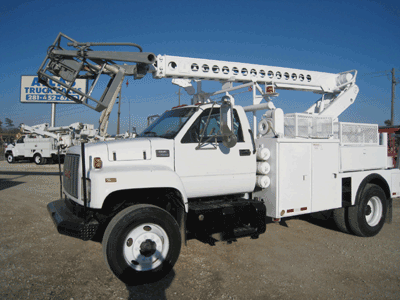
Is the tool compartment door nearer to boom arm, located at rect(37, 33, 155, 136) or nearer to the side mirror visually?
the side mirror

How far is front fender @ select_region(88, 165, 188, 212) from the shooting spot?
12.4 feet

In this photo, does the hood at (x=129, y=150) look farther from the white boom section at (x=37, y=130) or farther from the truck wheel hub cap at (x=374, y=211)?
the white boom section at (x=37, y=130)

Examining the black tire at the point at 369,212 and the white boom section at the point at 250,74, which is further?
the white boom section at the point at 250,74

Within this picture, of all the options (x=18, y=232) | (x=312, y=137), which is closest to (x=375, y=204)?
(x=312, y=137)

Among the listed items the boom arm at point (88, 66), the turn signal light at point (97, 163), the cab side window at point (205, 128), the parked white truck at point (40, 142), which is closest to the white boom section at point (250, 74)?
the boom arm at point (88, 66)

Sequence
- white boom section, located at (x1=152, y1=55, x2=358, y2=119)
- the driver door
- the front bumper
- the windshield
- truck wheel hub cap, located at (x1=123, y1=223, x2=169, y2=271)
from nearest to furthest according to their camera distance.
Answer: the front bumper < truck wheel hub cap, located at (x1=123, y1=223, x2=169, y2=271) < the driver door < the windshield < white boom section, located at (x1=152, y1=55, x2=358, y2=119)

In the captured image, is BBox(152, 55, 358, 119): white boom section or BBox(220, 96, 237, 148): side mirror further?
BBox(152, 55, 358, 119): white boom section

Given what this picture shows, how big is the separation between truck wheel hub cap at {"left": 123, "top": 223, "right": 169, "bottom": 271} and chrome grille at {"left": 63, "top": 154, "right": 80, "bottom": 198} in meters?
1.01

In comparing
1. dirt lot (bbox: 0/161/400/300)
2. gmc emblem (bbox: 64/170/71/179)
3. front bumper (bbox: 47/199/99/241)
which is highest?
gmc emblem (bbox: 64/170/71/179)

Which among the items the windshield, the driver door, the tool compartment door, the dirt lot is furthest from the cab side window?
the dirt lot

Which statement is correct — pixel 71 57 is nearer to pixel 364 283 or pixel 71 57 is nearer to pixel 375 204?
pixel 364 283

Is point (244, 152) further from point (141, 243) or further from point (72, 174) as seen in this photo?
point (72, 174)

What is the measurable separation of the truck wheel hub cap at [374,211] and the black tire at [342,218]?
496 mm

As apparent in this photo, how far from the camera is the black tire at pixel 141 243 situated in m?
3.80
